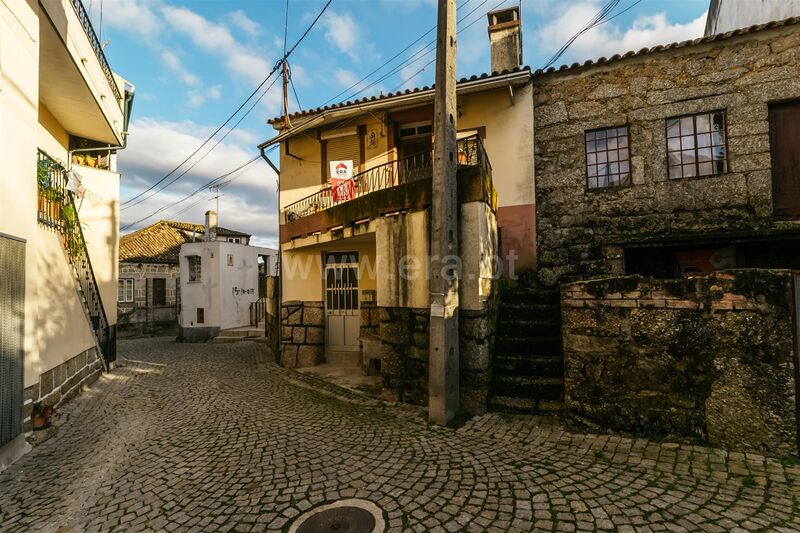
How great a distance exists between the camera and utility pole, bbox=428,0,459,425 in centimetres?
506

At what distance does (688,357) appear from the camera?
4105 mm

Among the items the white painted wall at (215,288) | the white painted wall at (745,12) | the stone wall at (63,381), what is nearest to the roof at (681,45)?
the white painted wall at (745,12)

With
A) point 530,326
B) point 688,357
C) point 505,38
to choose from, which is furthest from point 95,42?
point 688,357

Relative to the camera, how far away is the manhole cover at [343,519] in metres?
2.92

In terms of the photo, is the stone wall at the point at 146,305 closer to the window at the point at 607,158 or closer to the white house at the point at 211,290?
the white house at the point at 211,290

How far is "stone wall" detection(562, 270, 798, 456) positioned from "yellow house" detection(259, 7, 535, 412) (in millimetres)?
1475

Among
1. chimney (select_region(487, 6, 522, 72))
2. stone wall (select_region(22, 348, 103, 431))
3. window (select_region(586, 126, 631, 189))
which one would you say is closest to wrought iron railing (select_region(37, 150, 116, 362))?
stone wall (select_region(22, 348, 103, 431))

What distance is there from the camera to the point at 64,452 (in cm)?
457

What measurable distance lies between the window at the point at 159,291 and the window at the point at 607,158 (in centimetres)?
2329

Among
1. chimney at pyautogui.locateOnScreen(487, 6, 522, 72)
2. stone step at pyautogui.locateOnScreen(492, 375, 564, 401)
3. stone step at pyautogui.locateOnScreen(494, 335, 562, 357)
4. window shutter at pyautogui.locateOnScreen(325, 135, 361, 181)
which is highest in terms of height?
chimney at pyautogui.locateOnScreen(487, 6, 522, 72)

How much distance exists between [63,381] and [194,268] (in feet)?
40.5

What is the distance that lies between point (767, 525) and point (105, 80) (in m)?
13.1

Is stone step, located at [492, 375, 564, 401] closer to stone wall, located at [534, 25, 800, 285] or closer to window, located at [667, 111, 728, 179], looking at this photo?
stone wall, located at [534, 25, 800, 285]

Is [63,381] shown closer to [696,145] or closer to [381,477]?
[381,477]
